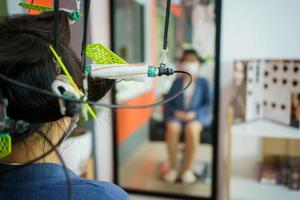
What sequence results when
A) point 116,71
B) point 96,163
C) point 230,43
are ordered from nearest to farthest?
point 116,71 < point 230,43 < point 96,163

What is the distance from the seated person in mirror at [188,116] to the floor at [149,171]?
0.15 feet

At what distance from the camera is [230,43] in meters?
1.66

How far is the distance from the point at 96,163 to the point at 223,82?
897mm

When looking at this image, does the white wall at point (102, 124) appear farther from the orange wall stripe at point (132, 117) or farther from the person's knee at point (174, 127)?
the person's knee at point (174, 127)

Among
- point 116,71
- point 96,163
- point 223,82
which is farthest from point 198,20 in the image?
point 116,71

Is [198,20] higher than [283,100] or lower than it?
higher

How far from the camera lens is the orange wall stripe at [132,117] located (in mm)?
1935

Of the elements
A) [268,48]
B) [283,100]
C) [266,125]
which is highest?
[268,48]

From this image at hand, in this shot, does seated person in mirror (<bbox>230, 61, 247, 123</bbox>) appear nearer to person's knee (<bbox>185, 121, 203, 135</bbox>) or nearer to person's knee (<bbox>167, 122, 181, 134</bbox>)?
person's knee (<bbox>185, 121, 203, 135</bbox>)

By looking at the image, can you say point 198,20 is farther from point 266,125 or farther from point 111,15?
point 266,125

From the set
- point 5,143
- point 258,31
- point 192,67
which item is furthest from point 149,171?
point 5,143

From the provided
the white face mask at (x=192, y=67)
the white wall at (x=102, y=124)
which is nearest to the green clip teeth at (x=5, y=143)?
the white wall at (x=102, y=124)

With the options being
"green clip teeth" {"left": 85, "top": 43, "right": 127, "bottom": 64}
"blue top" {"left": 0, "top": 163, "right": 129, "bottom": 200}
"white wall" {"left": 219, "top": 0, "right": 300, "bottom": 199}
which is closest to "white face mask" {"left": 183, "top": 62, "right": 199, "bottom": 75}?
"white wall" {"left": 219, "top": 0, "right": 300, "bottom": 199}

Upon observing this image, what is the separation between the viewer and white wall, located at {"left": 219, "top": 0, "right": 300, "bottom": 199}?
5.15 ft
